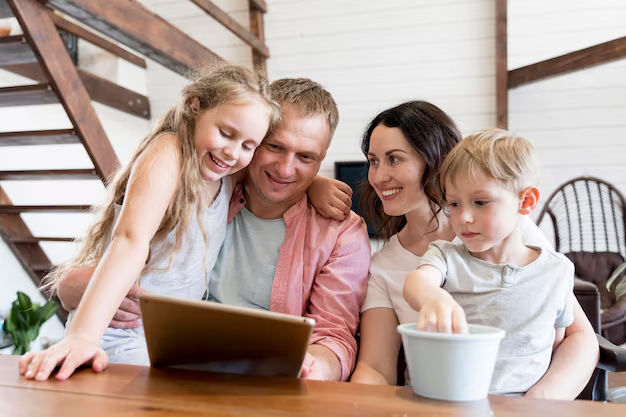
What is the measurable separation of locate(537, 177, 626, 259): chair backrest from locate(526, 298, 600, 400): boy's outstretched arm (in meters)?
3.05

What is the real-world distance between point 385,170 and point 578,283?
0.56 m

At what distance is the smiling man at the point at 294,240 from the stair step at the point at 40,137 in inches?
68.5

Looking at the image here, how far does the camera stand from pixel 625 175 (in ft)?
14.4

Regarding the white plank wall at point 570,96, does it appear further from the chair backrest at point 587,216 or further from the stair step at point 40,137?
the stair step at point 40,137

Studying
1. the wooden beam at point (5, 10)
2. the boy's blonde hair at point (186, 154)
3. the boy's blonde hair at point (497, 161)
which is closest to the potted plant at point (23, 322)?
the wooden beam at point (5, 10)

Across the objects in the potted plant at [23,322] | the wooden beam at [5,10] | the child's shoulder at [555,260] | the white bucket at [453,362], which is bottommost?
the potted plant at [23,322]

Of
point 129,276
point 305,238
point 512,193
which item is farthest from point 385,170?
point 129,276

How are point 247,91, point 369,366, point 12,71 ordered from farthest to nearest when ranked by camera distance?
Result: 1. point 12,71
2. point 247,91
3. point 369,366

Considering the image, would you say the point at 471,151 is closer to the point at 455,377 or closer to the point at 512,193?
the point at 512,193

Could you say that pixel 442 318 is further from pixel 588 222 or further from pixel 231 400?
pixel 588 222

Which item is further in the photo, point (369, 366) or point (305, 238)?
point (305, 238)

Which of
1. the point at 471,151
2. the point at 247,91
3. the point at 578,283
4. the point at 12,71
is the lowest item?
the point at 578,283

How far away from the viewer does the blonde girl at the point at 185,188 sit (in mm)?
1256

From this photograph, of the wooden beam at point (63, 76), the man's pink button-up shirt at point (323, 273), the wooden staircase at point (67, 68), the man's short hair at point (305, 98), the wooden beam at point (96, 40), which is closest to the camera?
the man's pink button-up shirt at point (323, 273)
